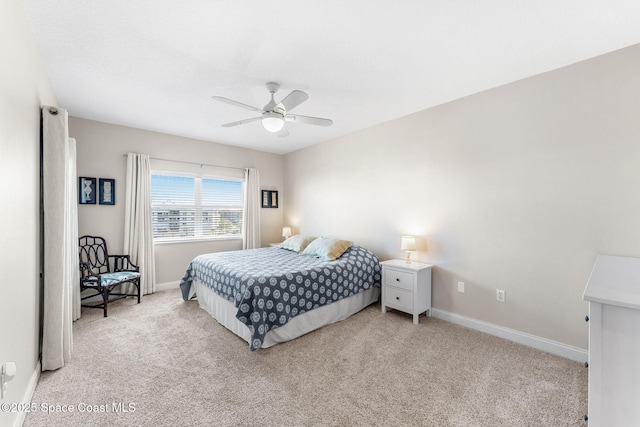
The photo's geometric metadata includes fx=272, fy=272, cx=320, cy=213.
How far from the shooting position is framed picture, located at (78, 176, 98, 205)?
12.0 ft

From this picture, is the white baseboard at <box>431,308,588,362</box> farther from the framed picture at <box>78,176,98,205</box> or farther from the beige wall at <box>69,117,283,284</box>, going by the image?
the framed picture at <box>78,176,98,205</box>

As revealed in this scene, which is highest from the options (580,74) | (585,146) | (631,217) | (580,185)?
(580,74)

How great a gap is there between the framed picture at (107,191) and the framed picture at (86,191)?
0.07 m

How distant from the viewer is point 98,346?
255 centimetres

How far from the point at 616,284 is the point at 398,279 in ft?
6.65

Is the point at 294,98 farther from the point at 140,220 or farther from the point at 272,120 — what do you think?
Answer: the point at 140,220

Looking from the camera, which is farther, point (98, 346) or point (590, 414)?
point (98, 346)

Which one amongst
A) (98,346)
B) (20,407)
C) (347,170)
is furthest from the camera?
(347,170)

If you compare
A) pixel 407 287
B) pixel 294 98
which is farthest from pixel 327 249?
pixel 294 98

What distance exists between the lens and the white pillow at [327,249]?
3.57m

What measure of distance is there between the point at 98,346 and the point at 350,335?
7.88 ft

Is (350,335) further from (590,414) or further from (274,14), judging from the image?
(274,14)

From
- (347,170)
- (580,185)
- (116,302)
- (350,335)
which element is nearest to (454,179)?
(580,185)

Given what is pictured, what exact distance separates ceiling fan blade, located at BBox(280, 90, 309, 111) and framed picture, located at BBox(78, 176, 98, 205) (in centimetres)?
311
